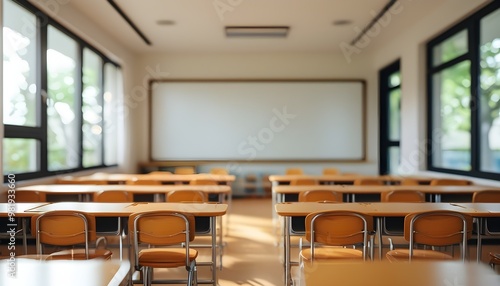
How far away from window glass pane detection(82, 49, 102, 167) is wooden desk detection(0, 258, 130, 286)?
5832 mm

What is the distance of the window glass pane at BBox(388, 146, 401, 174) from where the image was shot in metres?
8.76

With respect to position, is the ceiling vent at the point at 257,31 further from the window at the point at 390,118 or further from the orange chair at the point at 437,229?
the orange chair at the point at 437,229

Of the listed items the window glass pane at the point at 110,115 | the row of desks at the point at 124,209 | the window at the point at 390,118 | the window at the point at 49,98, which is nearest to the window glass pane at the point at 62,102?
the window at the point at 49,98

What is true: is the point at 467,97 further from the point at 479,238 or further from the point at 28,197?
the point at 28,197

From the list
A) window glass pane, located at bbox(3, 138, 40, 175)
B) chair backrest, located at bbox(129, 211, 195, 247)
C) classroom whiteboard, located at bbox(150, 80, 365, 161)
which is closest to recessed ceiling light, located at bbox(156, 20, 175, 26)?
classroom whiteboard, located at bbox(150, 80, 365, 161)

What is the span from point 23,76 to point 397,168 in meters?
7.09

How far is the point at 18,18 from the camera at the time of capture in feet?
16.8

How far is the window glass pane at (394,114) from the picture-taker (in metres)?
8.72

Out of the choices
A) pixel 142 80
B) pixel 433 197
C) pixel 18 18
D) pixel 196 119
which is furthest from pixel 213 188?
pixel 142 80

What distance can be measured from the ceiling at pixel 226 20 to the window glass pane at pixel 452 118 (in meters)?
1.30

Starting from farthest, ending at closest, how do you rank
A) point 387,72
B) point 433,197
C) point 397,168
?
point 387,72
point 397,168
point 433,197

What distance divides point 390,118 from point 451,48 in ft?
9.73

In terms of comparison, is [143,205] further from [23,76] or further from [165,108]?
[165,108]

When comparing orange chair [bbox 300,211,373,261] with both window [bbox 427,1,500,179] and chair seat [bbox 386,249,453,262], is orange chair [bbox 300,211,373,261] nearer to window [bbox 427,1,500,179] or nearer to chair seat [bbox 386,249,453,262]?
chair seat [bbox 386,249,453,262]
